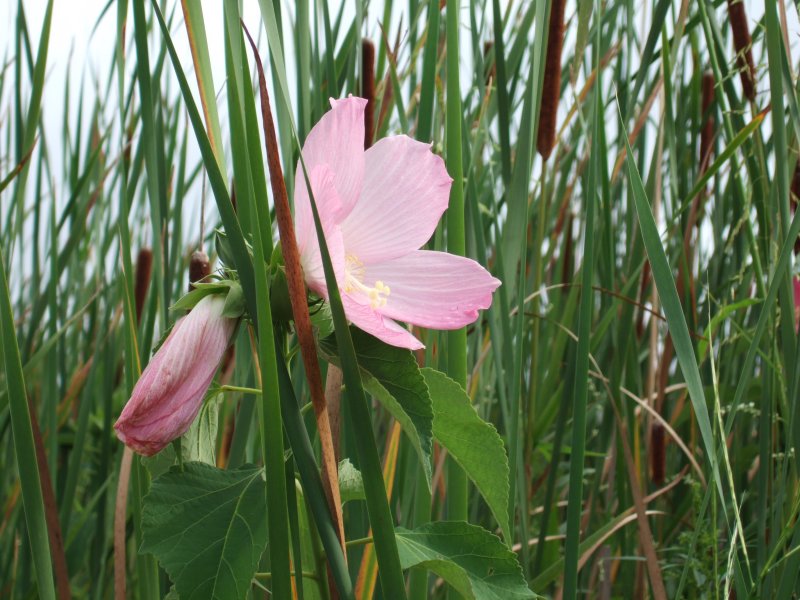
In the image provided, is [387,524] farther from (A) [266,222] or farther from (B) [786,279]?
(B) [786,279]

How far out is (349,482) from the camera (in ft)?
1.57

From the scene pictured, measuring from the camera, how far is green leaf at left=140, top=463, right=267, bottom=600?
388 millimetres

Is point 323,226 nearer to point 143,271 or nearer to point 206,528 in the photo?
point 206,528

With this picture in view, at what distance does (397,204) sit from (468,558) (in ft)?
0.59

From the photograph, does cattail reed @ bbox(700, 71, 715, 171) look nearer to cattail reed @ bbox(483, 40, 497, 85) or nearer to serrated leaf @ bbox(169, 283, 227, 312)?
cattail reed @ bbox(483, 40, 497, 85)

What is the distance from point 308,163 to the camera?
1.34ft

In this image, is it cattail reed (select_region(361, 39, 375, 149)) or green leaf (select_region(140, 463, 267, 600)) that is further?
→ cattail reed (select_region(361, 39, 375, 149))

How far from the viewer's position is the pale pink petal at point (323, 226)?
0.38 metres

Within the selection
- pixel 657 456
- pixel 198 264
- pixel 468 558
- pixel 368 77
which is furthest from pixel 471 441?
pixel 657 456

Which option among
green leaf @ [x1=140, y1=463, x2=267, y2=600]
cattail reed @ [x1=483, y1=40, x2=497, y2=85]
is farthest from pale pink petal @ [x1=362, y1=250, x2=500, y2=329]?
cattail reed @ [x1=483, y1=40, x2=497, y2=85]

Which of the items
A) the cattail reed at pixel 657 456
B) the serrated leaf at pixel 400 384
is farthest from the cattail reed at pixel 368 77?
the cattail reed at pixel 657 456

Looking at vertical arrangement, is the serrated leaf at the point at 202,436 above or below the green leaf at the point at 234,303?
below

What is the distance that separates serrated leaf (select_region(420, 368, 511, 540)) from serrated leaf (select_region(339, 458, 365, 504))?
0.19 feet

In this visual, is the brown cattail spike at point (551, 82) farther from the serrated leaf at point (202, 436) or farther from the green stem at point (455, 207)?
the serrated leaf at point (202, 436)
